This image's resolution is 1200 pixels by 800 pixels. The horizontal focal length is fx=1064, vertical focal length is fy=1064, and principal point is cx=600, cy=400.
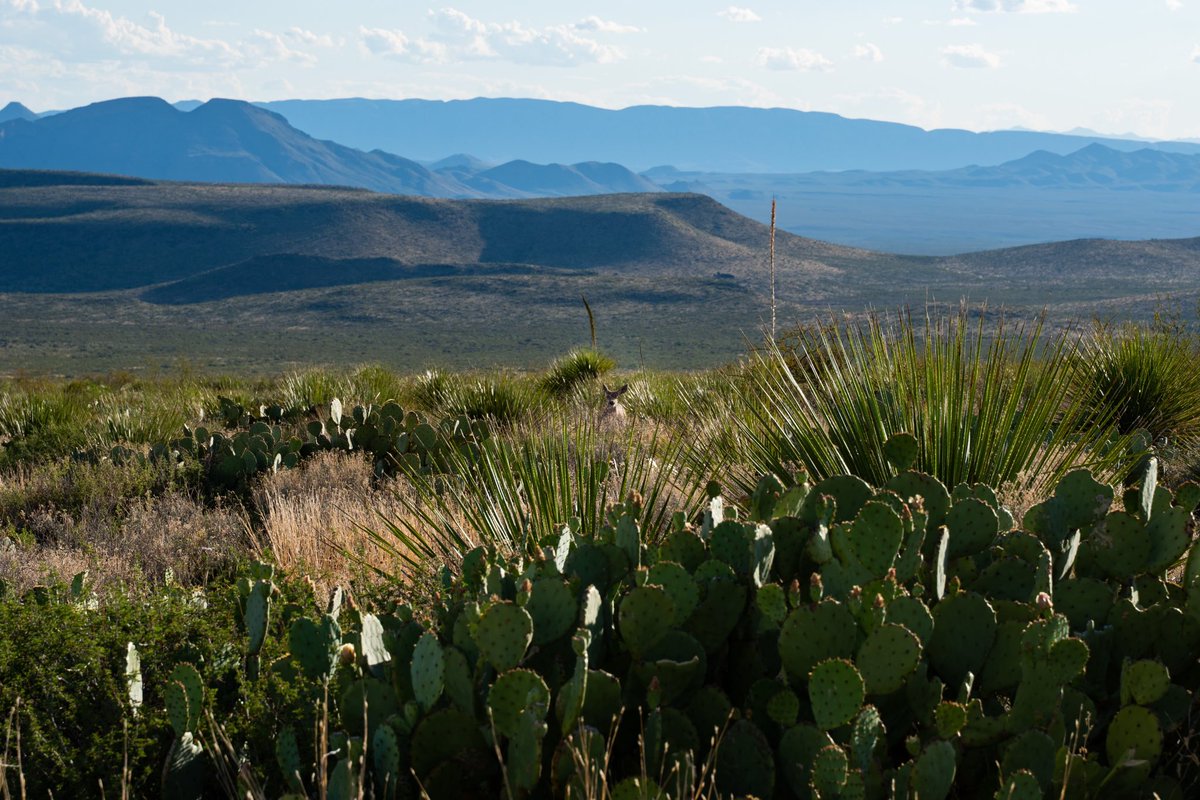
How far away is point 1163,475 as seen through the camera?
17.4 ft

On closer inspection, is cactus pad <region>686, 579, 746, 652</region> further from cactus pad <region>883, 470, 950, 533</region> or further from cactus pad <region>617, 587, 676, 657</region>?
cactus pad <region>883, 470, 950, 533</region>

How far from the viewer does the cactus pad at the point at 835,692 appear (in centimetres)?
198

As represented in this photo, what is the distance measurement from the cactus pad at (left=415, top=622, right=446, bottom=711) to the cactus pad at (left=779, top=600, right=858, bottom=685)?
2.29 feet

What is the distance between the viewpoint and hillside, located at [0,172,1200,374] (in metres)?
50.8

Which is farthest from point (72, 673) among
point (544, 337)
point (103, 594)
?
point (544, 337)

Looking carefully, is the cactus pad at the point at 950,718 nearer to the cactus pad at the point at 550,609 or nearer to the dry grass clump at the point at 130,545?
the cactus pad at the point at 550,609

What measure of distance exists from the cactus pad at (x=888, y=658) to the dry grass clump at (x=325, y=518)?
223 cm

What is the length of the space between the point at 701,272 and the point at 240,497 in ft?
261

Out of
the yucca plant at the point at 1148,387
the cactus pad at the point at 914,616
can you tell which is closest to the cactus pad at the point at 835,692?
the cactus pad at the point at 914,616

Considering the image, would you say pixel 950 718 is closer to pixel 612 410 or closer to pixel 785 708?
pixel 785 708

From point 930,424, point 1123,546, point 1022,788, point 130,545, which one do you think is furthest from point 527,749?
point 130,545

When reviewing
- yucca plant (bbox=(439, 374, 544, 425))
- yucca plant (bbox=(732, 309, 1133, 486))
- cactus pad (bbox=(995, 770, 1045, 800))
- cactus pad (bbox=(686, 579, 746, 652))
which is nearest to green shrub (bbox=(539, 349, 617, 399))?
yucca plant (bbox=(439, 374, 544, 425))

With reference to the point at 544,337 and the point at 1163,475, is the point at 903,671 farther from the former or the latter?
the point at 544,337

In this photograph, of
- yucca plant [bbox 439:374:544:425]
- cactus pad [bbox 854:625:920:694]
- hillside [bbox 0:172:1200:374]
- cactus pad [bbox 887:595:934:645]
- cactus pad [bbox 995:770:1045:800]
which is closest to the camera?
cactus pad [bbox 995:770:1045:800]
